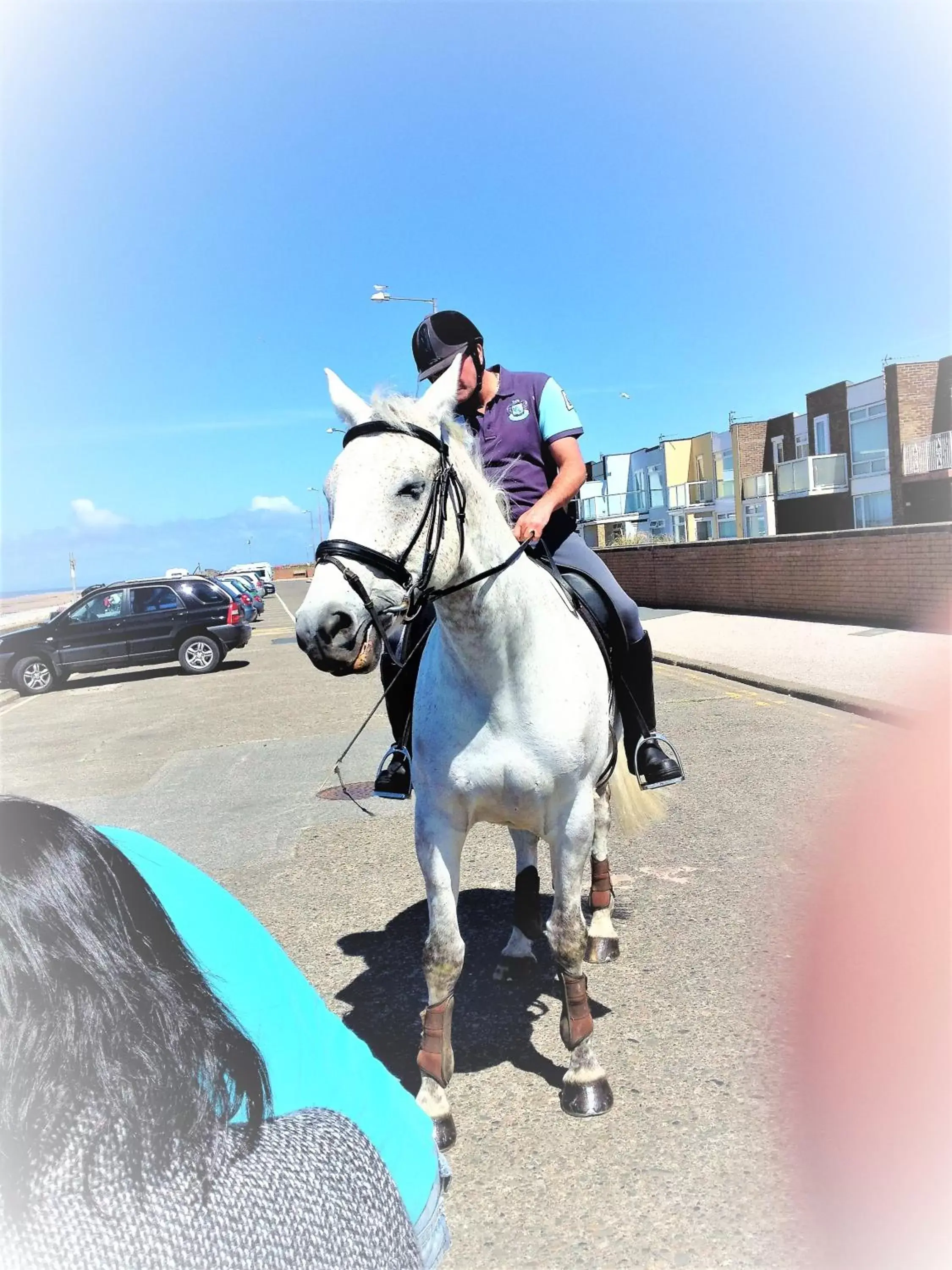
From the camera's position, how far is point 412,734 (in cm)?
334

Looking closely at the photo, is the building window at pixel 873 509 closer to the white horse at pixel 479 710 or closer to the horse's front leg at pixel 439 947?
the white horse at pixel 479 710

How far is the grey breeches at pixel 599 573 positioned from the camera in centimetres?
402

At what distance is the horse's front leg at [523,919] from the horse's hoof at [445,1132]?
122 centimetres

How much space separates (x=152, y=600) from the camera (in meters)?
20.0

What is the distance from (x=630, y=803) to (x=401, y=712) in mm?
1670

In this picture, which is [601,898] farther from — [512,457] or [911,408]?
[911,408]

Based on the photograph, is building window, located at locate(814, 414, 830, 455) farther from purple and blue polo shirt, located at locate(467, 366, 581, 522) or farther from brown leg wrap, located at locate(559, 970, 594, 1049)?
brown leg wrap, located at locate(559, 970, 594, 1049)

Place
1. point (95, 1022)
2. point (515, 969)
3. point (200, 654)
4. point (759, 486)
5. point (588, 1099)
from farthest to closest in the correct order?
point (759, 486) → point (200, 654) → point (515, 969) → point (588, 1099) → point (95, 1022)

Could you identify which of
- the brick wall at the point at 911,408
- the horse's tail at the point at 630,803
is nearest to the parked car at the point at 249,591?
the brick wall at the point at 911,408

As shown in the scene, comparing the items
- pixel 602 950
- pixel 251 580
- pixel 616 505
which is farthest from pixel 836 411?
pixel 602 950

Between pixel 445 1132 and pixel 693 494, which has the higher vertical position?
pixel 693 494

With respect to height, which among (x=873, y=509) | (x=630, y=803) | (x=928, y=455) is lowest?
(x=630, y=803)

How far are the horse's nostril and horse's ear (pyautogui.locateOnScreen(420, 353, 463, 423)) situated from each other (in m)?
0.82

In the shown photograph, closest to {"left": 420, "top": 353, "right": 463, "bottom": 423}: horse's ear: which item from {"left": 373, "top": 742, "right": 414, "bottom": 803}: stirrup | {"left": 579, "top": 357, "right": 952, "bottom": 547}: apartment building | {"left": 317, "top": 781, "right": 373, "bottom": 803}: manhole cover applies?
{"left": 373, "top": 742, "right": 414, "bottom": 803}: stirrup
